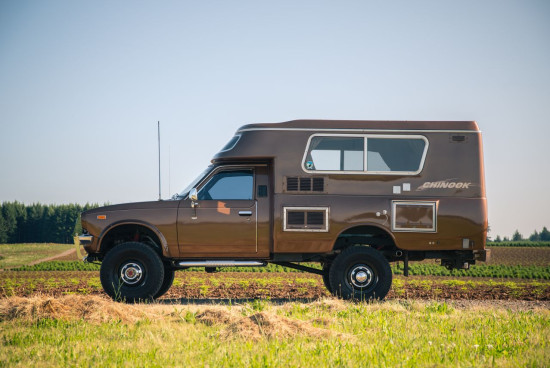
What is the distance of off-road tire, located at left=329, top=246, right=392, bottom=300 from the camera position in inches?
354

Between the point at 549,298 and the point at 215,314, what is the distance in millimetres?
8541

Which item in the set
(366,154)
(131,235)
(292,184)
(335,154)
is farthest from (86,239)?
(366,154)

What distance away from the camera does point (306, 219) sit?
8930 mm

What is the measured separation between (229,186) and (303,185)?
4.44ft

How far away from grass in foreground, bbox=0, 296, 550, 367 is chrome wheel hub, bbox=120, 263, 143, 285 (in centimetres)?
118

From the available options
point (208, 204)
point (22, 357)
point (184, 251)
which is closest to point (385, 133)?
point (208, 204)

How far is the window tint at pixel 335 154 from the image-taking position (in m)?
9.04

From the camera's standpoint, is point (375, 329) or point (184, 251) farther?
point (184, 251)

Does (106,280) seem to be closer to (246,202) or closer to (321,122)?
(246,202)

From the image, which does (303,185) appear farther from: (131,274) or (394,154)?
(131,274)

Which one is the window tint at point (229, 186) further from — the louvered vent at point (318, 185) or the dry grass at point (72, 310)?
the dry grass at point (72, 310)

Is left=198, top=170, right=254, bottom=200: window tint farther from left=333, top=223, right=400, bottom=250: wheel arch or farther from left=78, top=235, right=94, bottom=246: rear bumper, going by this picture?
left=78, top=235, right=94, bottom=246: rear bumper

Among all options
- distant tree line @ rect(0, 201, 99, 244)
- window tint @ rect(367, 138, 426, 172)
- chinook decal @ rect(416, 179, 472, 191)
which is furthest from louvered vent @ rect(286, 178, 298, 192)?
distant tree line @ rect(0, 201, 99, 244)

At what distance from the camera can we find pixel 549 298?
38.4 feet
